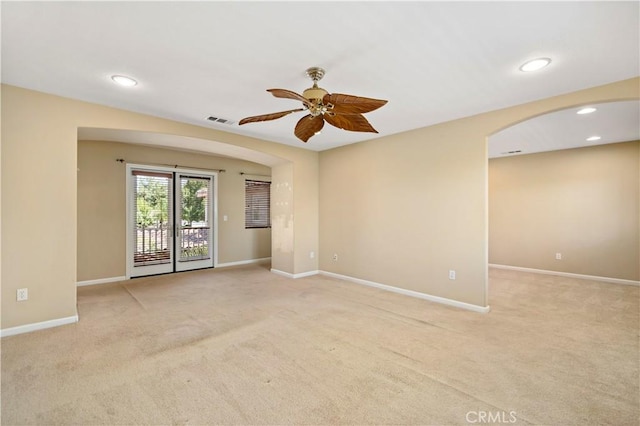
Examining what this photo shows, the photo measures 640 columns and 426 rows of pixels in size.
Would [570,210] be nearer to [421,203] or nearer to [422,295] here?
[421,203]

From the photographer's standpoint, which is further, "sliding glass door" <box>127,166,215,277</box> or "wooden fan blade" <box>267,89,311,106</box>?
"sliding glass door" <box>127,166,215,277</box>

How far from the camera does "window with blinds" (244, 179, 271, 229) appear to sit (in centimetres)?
707

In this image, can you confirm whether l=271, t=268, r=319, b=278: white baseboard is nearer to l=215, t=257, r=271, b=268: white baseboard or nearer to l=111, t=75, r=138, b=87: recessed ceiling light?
l=215, t=257, r=271, b=268: white baseboard

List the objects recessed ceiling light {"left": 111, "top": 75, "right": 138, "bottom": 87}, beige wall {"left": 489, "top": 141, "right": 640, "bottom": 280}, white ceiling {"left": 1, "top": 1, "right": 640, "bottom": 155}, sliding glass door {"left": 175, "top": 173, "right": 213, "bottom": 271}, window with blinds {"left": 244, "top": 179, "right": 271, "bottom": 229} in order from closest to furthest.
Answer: white ceiling {"left": 1, "top": 1, "right": 640, "bottom": 155} < recessed ceiling light {"left": 111, "top": 75, "right": 138, "bottom": 87} < beige wall {"left": 489, "top": 141, "right": 640, "bottom": 280} < sliding glass door {"left": 175, "top": 173, "right": 213, "bottom": 271} < window with blinds {"left": 244, "top": 179, "right": 271, "bottom": 229}

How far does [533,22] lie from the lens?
1.92 metres

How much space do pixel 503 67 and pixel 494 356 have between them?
2.55 meters

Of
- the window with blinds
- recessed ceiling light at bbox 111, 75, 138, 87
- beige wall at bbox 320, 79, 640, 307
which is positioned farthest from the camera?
the window with blinds

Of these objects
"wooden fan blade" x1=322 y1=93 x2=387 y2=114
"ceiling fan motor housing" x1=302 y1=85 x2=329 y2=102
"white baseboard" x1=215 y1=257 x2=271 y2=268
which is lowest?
"white baseboard" x1=215 y1=257 x2=271 y2=268

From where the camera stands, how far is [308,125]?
2.89 meters

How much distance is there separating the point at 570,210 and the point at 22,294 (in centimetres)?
851

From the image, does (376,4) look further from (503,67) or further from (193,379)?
(193,379)

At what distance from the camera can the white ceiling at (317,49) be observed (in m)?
1.83

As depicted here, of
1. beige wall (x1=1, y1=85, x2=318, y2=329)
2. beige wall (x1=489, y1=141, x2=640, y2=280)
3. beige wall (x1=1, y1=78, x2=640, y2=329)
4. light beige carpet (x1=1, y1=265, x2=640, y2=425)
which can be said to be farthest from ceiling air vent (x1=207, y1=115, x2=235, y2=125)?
beige wall (x1=489, y1=141, x2=640, y2=280)

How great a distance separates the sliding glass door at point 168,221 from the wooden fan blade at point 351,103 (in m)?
4.67
